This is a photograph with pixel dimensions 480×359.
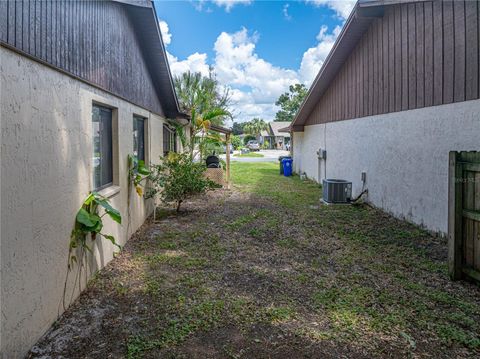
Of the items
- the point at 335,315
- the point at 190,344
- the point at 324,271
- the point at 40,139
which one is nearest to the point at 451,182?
the point at 324,271

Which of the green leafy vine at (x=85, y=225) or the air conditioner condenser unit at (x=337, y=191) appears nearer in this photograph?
the green leafy vine at (x=85, y=225)

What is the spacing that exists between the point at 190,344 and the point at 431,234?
535 cm

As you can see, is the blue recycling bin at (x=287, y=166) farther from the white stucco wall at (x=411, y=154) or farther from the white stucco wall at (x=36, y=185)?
the white stucco wall at (x=36, y=185)

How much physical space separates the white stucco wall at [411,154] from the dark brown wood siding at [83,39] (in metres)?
5.66

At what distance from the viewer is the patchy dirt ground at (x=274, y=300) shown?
3080mm

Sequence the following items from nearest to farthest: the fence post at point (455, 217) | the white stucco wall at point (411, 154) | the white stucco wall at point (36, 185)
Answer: the white stucco wall at point (36, 185)
the fence post at point (455, 217)
the white stucco wall at point (411, 154)

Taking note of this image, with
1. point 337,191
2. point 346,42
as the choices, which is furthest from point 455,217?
point 346,42

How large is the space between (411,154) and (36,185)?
6956mm

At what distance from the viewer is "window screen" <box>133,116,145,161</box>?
297 inches

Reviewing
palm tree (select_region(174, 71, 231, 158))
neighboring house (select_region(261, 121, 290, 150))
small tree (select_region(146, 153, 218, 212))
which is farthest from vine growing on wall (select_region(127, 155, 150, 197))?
neighboring house (select_region(261, 121, 290, 150))

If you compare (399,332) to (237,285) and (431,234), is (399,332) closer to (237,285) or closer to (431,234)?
(237,285)

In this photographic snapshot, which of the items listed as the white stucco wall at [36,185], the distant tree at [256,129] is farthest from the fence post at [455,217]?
the distant tree at [256,129]

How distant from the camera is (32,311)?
9.76 ft

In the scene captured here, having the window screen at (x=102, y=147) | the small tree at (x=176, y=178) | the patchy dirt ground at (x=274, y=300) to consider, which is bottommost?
the patchy dirt ground at (x=274, y=300)
